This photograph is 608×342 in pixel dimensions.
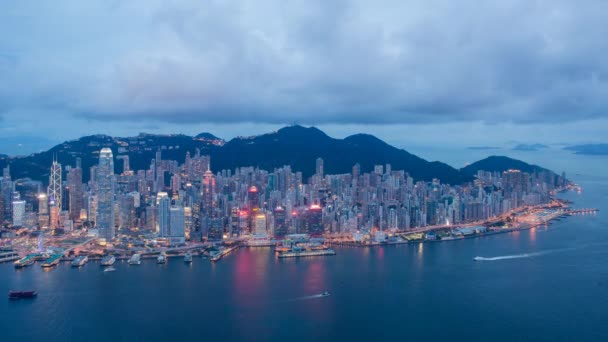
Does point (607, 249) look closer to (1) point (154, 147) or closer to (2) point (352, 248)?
(2) point (352, 248)

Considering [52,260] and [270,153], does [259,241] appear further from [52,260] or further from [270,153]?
[270,153]

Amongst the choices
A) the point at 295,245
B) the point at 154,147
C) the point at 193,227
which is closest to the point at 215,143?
the point at 154,147

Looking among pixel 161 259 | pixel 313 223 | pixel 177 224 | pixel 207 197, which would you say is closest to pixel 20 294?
pixel 161 259

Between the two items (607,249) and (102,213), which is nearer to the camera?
(607,249)

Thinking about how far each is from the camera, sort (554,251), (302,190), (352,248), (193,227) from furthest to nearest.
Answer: (302,190) → (193,227) → (352,248) → (554,251)

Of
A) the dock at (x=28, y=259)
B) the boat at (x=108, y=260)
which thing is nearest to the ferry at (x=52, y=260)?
the dock at (x=28, y=259)

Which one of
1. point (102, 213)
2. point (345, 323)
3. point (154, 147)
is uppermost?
point (154, 147)
